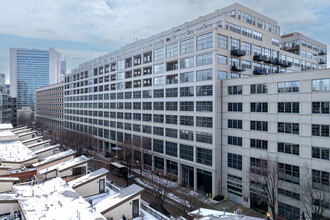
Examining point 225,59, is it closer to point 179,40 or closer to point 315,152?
point 179,40

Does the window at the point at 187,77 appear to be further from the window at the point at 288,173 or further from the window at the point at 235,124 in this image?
the window at the point at 288,173

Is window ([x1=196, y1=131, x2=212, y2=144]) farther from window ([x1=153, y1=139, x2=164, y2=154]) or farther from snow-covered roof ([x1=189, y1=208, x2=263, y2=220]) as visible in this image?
snow-covered roof ([x1=189, y1=208, x2=263, y2=220])

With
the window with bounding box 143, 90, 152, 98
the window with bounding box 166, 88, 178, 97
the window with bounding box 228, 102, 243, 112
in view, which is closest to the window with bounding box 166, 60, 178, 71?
the window with bounding box 166, 88, 178, 97

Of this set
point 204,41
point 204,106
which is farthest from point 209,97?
point 204,41

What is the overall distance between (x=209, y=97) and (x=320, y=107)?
17272 millimetres

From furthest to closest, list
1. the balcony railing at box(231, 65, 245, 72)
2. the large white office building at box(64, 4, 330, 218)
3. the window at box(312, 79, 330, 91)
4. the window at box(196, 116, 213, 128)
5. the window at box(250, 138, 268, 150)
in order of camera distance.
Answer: the balcony railing at box(231, 65, 245, 72), the window at box(196, 116, 213, 128), the large white office building at box(64, 4, 330, 218), the window at box(250, 138, 268, 150), the window at box(312, 79, 330, 91)

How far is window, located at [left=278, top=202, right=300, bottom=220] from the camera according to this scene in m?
32.0

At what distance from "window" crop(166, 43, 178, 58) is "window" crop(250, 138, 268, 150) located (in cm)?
2463

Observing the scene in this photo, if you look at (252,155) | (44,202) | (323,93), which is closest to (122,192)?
(44,202)

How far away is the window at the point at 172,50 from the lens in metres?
50.1

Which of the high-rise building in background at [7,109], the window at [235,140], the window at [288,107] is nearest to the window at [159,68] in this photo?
the window at [235,140]

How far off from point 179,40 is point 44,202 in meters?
39.2

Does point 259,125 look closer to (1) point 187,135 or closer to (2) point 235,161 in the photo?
(2) point 235,161

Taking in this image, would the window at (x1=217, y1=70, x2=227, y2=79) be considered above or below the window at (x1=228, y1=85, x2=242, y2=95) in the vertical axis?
above
